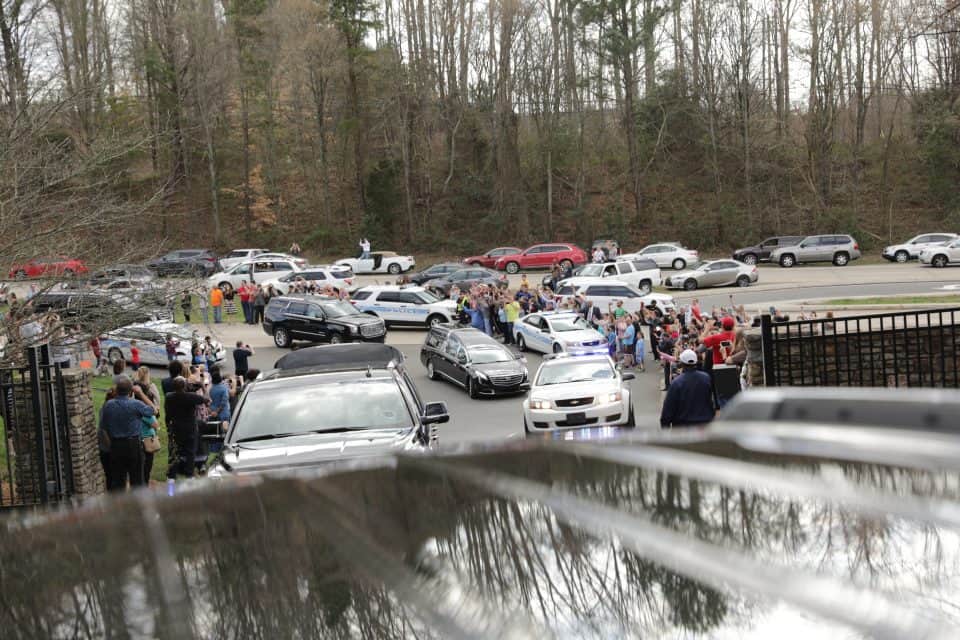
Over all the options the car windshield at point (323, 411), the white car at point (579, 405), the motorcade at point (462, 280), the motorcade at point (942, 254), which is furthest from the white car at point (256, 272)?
the car windshield at point (323, 411)

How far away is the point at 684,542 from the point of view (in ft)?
5.84

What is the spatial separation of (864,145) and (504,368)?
166 feet

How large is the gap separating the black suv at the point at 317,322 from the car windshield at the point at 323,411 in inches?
858

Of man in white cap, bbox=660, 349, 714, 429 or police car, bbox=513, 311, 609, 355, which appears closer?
man in white cap, bbox=660, 349, 714, 429

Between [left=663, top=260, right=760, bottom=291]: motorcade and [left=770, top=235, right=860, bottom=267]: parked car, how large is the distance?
351 inches

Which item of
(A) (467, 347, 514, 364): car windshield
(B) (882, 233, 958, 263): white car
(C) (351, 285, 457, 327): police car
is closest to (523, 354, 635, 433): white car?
(A) (467, 347, 514, 364): car windshield

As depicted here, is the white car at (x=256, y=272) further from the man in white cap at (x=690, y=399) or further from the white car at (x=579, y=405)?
the man in white cap at (x=690, y=399)

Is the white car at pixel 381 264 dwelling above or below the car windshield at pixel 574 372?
above

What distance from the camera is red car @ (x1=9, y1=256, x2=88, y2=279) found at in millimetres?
12420

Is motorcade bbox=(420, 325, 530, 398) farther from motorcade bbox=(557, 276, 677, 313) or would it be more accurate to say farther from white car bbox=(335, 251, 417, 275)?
white car bbox=(335, 251, 417, 275)

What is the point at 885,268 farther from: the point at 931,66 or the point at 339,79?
the point at 339,79

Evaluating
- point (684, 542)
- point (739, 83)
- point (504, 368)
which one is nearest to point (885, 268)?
point (739, 83)

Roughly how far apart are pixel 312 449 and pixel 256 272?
39.5m

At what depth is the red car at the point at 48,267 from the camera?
12.4 meters
